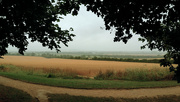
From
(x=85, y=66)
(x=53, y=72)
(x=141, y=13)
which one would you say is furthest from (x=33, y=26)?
(x=85, y=66)

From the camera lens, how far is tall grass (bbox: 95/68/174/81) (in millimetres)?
14348

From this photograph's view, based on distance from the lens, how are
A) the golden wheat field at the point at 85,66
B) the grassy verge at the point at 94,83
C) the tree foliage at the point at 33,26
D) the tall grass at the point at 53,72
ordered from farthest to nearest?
the golden wheat field at the point at 85,66
the tall grass at the point at 53,72
the grassy verge at the point at 94,83
the tree foliage at the point at 33,26

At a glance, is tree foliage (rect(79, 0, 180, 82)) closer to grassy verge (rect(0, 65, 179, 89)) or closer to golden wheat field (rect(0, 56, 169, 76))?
grassy verge (rect(0, 65, 179, 89))

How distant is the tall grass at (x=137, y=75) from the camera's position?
14.3m

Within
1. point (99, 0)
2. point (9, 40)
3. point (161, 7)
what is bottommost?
point (9, 40)

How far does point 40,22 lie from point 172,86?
11274mm

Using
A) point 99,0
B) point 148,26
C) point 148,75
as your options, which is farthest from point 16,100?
point 148,75

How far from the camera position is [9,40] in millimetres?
6570

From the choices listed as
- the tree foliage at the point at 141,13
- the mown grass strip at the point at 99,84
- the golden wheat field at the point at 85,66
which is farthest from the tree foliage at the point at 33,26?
the golden wheat field at the point at 85,66

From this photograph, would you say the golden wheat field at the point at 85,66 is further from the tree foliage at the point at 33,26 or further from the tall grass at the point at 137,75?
the tree foliage at the point at 33,26

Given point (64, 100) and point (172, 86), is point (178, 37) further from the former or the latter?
point (172, 86)

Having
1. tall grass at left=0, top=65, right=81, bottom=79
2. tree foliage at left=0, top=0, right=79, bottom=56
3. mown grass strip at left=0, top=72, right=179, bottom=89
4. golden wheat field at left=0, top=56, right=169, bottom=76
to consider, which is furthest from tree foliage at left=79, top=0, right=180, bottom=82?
golden wheat field at left=0, top=56, right=169, bottom=76

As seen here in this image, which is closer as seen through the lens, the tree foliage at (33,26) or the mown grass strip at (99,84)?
the tree foliage at (33,26)

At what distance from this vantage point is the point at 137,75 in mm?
14797
